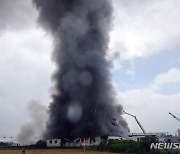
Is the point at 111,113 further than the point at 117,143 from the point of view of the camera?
Yes

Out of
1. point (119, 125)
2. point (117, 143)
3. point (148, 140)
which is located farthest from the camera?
point (119, 125)

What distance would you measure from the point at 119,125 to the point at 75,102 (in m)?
20.6

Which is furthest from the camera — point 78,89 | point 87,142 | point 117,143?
point 78,89

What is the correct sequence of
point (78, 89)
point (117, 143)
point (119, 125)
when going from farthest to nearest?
point (119, 125) < point (78, 89) < point (117, 143)

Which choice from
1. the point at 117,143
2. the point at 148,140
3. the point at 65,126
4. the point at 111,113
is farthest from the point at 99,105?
the point at 148,140

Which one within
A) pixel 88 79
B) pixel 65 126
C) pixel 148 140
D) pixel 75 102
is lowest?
pixel 148 140

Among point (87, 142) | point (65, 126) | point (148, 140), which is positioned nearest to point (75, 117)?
point (65, 126)

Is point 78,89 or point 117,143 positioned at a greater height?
point 78,89

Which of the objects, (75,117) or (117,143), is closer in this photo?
(117,143)

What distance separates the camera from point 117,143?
274 feet

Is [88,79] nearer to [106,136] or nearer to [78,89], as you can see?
[78,89]

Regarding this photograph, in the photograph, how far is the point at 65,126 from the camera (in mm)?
125750

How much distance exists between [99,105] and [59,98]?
15.4 metres

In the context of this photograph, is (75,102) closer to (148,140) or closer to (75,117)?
(75,117)
